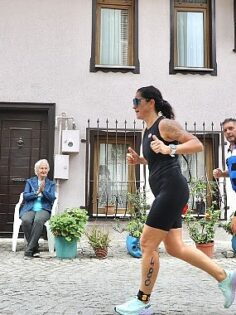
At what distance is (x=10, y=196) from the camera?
7.88 metres

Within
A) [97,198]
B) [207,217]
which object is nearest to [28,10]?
[97,198]

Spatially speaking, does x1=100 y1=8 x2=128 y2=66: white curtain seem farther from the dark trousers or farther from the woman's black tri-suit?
the woman's black tri-suit

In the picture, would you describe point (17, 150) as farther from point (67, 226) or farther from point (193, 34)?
point (193, 34)

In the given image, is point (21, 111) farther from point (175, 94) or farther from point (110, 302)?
point (110, 302)

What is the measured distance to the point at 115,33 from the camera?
8594 mm

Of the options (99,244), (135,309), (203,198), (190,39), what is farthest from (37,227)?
(190,39)

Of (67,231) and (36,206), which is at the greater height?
(36,206)

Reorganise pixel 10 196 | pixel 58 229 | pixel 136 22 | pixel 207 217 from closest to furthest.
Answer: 1. pixel 58 229
2. pixel 207 217
3. pixel 10 196
4. pixel 136 22

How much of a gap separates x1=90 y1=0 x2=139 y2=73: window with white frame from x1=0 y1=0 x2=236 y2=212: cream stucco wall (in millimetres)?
190

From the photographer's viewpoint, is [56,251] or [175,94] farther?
[175,94]

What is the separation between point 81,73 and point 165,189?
211 inches

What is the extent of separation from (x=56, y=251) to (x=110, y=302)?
8.48 ft

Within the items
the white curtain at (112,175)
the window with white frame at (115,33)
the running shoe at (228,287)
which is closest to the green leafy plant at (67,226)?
the white curtain at (112,175)

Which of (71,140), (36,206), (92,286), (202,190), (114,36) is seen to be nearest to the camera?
(92,286)
